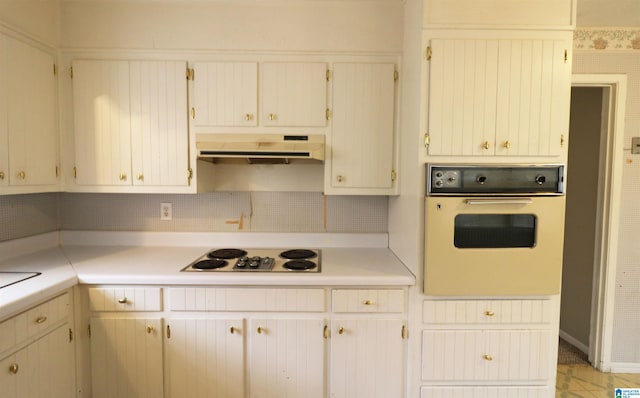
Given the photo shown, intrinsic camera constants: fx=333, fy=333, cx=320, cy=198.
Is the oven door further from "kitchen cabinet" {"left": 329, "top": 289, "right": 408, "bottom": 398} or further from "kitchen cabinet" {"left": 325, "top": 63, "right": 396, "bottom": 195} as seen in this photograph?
"kitchen cabinet" {"left": 325, "top": 63, "right": 396, "bottom": 195}

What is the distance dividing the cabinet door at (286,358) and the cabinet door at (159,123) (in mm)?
1040

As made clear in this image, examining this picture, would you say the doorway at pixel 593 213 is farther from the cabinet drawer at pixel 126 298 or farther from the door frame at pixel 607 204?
the cabinet drawer at pixel 126 298

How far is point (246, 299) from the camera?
1.76 meters

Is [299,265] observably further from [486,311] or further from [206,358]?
[486,311]

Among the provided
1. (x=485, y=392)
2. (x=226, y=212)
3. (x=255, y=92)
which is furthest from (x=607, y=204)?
(x=226, y=212)

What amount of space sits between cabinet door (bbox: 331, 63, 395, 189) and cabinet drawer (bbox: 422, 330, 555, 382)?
0.92 meters

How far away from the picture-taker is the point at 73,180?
81.7 inches

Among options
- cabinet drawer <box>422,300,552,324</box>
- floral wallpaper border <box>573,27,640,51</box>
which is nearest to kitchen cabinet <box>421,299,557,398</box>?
cabinet drawer <box>422,300,552,324</box>

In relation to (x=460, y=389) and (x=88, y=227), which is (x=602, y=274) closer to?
(x=460, y=389)

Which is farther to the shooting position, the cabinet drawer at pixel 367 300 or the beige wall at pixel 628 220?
the beige wall at pixel 628 220

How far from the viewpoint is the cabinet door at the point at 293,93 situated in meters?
2.02

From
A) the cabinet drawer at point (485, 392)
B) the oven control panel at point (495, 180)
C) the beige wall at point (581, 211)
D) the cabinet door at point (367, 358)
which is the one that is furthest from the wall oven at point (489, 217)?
the beige wall at point (581, 211)

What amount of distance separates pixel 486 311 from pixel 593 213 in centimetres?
168

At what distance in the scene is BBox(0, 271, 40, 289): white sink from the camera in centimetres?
159
